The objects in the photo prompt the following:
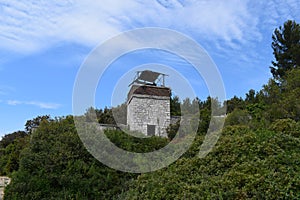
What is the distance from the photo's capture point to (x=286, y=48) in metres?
17.3

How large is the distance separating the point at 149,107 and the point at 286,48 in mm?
9235

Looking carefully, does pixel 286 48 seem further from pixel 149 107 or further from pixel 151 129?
pixel 151 129

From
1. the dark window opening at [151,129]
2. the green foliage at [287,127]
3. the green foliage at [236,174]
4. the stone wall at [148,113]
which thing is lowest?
the green foliage at [236,174]

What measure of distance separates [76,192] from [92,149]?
3.41 ft

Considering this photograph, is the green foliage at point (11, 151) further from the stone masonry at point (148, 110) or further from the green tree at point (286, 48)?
the green tree at point (286, 48)

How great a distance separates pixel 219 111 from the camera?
9.30 meters

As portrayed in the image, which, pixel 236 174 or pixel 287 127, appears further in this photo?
pixel 287 127

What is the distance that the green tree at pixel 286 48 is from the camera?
1648cm

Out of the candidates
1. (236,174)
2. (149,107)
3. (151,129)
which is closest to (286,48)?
(149,107)

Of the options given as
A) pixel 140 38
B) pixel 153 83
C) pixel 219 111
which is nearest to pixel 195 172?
pixel 140 38

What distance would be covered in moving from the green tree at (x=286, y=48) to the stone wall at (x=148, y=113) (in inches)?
273

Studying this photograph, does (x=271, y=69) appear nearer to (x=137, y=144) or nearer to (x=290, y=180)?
(x=137, y=144)

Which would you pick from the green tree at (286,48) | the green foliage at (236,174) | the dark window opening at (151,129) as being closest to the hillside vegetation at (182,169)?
the green foliage at (236,174)

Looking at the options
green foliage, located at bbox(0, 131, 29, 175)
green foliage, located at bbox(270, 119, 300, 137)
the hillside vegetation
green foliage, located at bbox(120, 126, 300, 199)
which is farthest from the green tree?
green foliage, located at bbox(0, 131, 29, 175)
